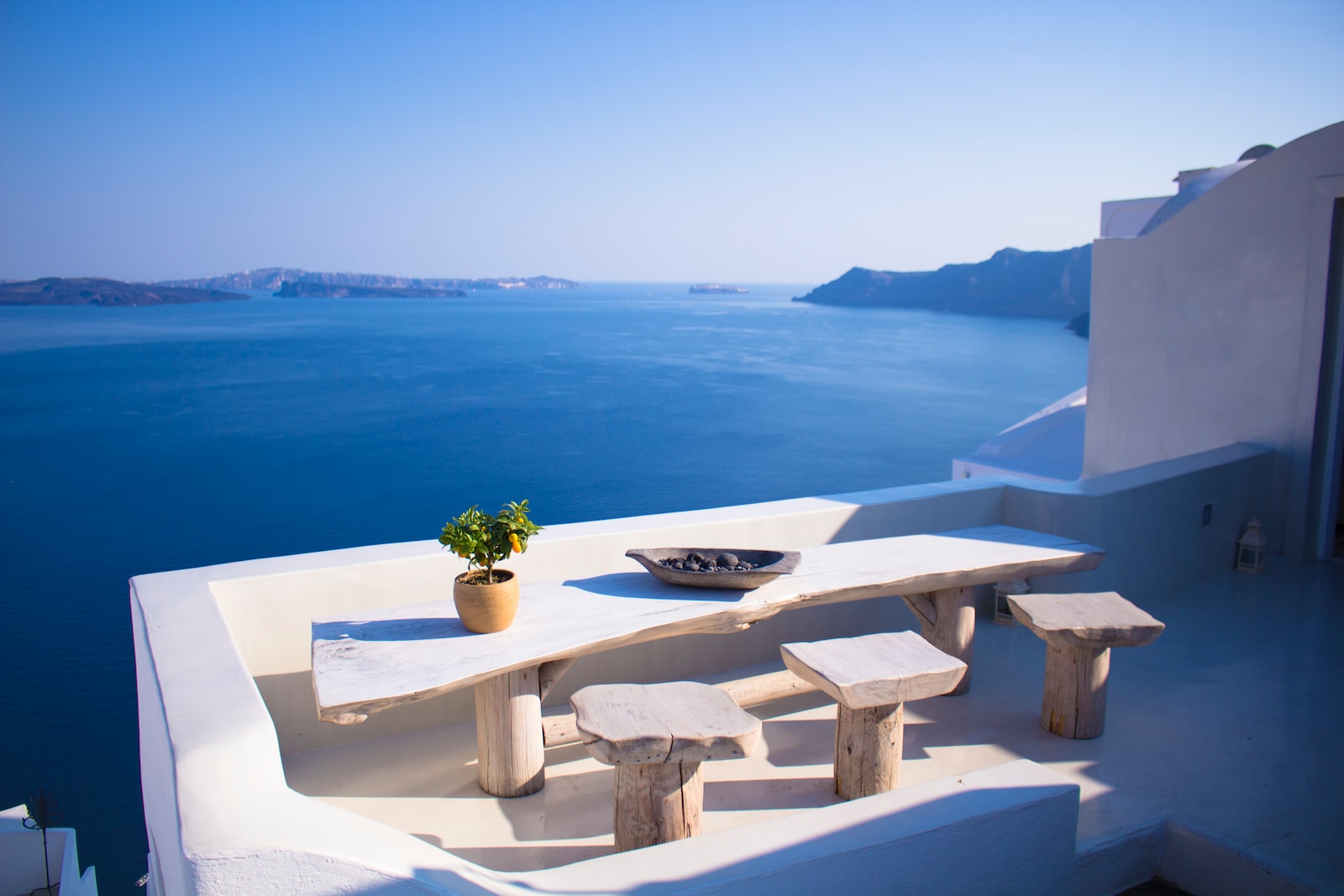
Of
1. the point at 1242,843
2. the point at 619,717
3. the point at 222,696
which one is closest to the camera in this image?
the point at 222,696

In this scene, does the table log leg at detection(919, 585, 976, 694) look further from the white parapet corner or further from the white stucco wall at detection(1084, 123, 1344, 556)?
the white parapet corner

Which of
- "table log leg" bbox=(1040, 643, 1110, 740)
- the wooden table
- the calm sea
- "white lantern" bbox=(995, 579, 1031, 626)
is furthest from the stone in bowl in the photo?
the calm sea

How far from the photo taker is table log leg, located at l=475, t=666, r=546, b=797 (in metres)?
2.45

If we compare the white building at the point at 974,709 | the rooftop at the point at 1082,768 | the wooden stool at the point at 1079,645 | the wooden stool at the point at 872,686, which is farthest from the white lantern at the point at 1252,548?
the wooden stool at the point at 872,686

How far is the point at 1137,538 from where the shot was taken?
422 centimetres

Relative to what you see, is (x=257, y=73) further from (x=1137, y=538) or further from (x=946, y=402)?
(x=1137, y=538)

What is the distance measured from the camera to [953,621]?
10.8ft

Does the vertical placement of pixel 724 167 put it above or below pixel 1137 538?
above

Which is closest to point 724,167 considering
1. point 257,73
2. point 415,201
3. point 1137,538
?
point 415,201

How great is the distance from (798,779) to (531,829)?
819 millimetres

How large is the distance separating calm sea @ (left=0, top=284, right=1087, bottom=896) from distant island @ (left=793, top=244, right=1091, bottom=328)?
15.8 metres

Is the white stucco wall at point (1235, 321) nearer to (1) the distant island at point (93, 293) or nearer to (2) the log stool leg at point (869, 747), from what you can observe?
(2) the log stool leg at point (869, 747)

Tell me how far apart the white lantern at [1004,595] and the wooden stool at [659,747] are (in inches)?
91.1

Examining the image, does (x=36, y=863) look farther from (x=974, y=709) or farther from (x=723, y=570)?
(x=974, y=709)
